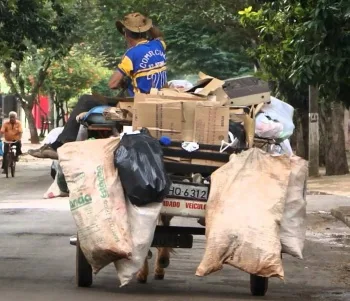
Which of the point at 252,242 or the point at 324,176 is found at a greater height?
the point at 252,242

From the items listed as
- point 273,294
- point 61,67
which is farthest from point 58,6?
point 61,67

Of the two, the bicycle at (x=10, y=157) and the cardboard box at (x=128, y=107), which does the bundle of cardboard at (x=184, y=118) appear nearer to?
the cardboard box at (x=128, y=107)

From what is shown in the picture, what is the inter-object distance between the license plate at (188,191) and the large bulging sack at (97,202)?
527mm

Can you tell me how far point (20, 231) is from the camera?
1412cm

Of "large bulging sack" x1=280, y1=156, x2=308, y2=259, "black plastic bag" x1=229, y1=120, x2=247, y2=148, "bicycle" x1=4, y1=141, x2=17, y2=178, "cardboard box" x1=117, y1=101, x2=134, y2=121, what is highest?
"cardboard box" x1=117, y1=101, x2=134, y2=121

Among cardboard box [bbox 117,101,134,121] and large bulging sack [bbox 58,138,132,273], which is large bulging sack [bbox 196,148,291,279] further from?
cardboard box [bbox 117,101,134,121]

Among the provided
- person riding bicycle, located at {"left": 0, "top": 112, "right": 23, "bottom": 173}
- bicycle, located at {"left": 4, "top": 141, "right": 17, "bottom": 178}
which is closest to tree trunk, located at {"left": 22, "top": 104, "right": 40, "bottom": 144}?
person riding bicycle, located at {"left": 0, "top": 112, "right": 23, "bottom": 173}

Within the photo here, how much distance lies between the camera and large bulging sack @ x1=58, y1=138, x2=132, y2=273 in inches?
304

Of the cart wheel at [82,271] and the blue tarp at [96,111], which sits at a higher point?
the blue tarp at [96,111]

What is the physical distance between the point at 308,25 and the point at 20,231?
4812 millimetres

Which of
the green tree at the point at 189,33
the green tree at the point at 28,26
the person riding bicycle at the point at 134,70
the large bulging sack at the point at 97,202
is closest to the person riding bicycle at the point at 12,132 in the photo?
the green tree at the point at 28,26

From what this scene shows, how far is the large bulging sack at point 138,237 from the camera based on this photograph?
784 centimetres

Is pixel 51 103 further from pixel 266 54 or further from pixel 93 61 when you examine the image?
pixel 266 54

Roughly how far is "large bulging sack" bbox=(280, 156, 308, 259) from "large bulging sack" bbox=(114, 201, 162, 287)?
1034mm
